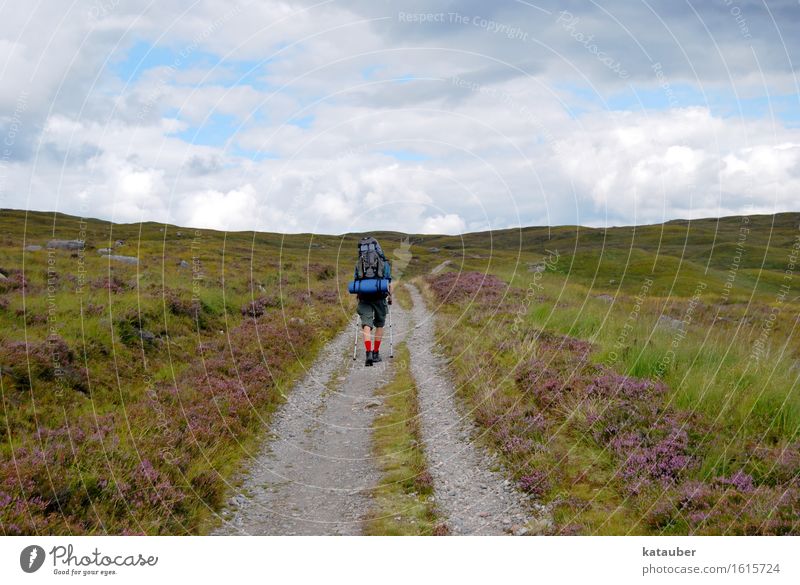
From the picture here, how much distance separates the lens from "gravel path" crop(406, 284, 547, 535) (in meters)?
6.72

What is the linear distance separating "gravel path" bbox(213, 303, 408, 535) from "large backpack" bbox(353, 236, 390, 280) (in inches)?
113

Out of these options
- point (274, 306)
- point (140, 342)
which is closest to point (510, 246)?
point (274, 306)

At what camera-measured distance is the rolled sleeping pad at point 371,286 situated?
569 inches

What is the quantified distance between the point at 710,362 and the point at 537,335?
4771 millimetres

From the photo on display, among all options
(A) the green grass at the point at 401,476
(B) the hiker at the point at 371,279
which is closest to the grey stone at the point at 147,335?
(B) the hiker at the point at 371,279

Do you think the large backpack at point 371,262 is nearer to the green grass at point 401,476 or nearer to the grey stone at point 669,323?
the green grass at point 401,476

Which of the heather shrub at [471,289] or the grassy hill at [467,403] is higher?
the heather shrub at [471,289]

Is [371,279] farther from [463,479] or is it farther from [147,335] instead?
[463,479]

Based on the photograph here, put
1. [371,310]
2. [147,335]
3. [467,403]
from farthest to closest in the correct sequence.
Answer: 1. [371,310]
2. [147,335]
3. [467,403]

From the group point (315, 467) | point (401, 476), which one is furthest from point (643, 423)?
point (315, 467)

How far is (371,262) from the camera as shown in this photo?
14516 millimetres
